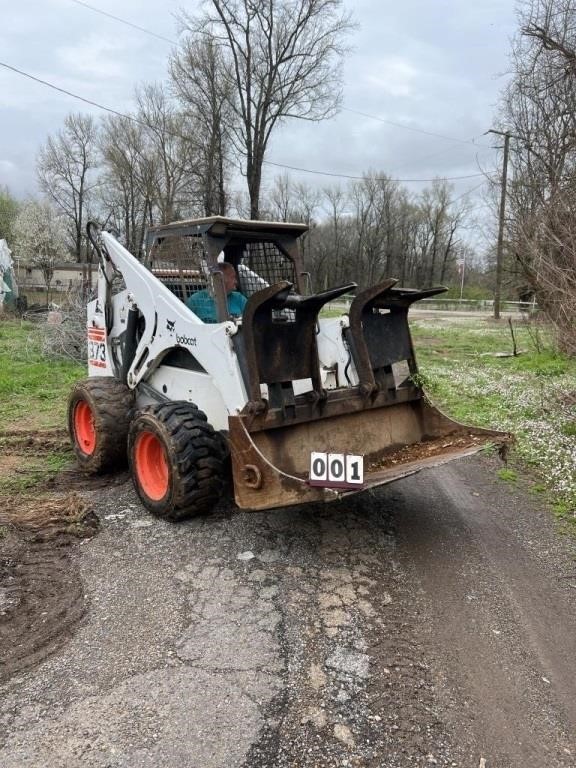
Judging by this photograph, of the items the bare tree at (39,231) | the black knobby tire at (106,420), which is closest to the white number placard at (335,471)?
the black knobby tire at (106,420)

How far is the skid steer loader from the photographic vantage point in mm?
4383

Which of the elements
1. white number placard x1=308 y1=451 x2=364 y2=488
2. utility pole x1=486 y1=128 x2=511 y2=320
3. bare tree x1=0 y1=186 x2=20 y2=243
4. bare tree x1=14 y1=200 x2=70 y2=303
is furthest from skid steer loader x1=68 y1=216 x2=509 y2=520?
bare tree x1=0 y1=186 x2=20 y2=243

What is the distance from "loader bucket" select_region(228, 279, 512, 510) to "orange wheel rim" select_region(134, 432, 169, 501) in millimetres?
962

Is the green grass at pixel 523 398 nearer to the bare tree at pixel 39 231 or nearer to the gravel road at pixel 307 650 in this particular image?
the gravel road at pixel 307 650

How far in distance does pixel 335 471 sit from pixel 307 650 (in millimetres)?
1121

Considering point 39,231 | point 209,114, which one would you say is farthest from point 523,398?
point 39,231

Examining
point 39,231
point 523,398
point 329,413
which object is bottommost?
point 523,398

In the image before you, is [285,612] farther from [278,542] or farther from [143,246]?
[143,246]

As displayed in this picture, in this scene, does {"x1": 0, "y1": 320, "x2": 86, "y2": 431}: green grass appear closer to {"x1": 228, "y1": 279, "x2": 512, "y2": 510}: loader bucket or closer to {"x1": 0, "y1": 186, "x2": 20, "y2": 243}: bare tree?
{"x1": 228, "y1": 279, "x2": 512, "y2": 510}: loader bucket

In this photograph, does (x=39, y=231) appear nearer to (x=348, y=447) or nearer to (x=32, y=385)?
(x=32, y=385)

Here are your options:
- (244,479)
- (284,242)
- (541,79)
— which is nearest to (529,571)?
(244,479)

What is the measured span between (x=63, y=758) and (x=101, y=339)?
4322 mm

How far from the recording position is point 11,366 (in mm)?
12242

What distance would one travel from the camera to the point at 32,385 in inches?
416
